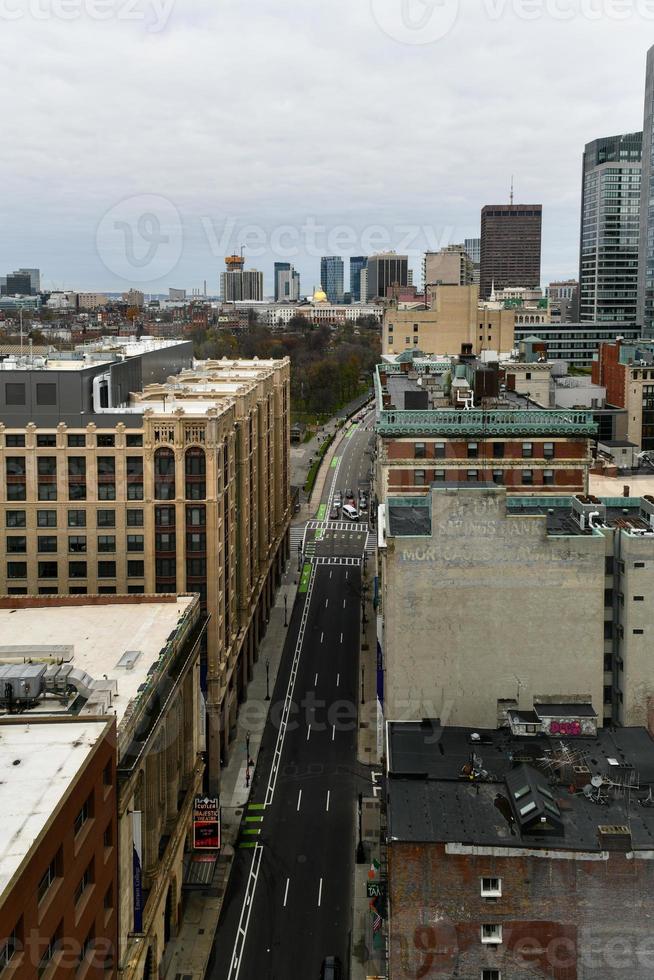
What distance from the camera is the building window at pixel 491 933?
30156mm

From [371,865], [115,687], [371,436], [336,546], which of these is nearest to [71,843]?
[115,687]

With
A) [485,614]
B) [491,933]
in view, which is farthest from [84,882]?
[485,614]

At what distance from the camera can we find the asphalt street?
4047 centimetres

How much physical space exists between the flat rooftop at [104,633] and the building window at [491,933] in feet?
45.1

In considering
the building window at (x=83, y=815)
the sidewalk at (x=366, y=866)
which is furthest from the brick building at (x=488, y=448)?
the building window at (x=83, y=815)

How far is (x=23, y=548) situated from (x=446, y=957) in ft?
108

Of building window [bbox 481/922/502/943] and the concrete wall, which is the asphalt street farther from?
building window [bbox 481/922/502/943]

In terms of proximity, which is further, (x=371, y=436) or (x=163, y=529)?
(x=371, y=436)

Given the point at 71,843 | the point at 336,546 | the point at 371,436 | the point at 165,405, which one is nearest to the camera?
the point at 71,843

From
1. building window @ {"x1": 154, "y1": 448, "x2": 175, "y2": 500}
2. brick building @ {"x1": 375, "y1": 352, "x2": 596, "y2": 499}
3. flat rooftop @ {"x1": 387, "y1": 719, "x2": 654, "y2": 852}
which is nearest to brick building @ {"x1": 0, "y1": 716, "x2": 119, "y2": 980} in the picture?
flat rooftop @ {"x1": 387, "y1": 719, "x2": 654, "y2": 852}

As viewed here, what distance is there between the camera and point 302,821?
50.3 m

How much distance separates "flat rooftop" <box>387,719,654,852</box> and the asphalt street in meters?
10.8

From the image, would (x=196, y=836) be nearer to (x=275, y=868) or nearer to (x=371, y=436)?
(x=275, y=868)

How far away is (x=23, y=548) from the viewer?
52.8 metres
